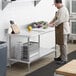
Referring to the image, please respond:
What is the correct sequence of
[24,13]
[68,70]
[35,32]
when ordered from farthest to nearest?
[24,13] → [35,32] → [68,70]

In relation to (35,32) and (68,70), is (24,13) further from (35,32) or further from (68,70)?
(68,70)

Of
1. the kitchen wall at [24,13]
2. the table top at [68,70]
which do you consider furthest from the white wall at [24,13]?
the table top at [68,70]

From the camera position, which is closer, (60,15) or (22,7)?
(60,15)

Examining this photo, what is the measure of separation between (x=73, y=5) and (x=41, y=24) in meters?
2.01

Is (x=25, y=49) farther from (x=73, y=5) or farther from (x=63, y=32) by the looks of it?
(x=73, y=5)

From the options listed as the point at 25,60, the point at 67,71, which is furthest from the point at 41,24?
the point at 67,71

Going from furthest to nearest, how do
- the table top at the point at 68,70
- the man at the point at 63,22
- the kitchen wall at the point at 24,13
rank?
the man at the point at 63,22 → the kitchen wall at the point at 24,13 → the table top at the point at 68,70

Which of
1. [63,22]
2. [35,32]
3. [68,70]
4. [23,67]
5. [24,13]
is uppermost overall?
[24,13]

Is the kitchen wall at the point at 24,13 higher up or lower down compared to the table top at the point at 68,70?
higher up

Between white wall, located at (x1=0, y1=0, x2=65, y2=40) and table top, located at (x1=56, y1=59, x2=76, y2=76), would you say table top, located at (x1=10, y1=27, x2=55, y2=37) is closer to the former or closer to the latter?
white wall, located at (x1=0, y1=0, x2=65, y2=40)

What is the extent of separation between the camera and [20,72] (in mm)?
4539

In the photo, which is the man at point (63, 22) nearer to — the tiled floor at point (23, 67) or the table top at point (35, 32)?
the table top at point (35, 32)

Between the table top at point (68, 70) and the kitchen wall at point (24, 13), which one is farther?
the kitchen wall at point (24, 13)

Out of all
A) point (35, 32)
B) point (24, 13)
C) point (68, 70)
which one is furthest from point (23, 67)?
point (68, 70)
